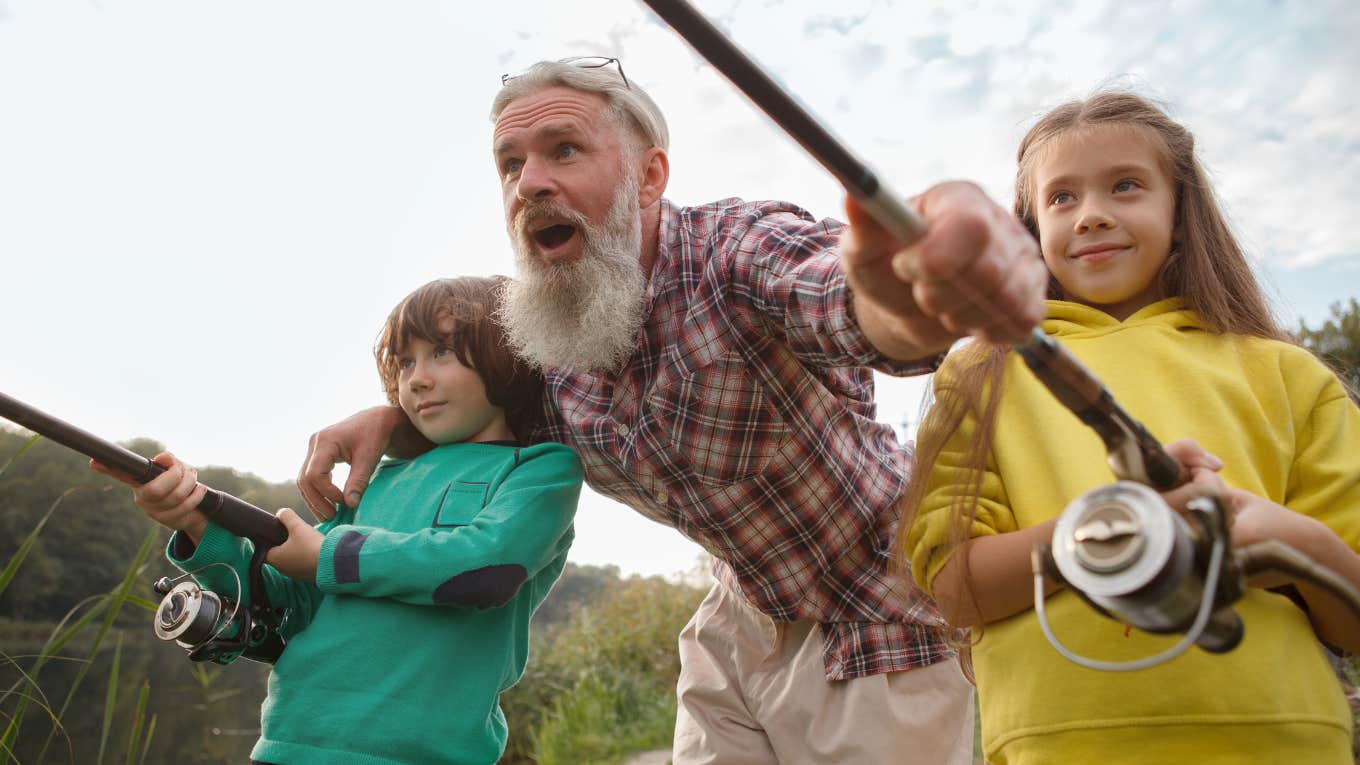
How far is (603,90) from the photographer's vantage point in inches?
105

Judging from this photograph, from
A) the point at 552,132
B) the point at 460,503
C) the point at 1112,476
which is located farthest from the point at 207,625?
the point at 1112,476

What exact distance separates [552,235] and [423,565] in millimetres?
960

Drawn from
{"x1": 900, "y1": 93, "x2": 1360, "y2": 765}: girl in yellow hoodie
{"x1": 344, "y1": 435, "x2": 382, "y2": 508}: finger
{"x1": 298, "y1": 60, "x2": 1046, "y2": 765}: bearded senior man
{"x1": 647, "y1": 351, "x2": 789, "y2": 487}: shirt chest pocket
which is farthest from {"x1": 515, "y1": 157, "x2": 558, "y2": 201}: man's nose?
{"x1": 900, "y1": 93, "x2": 1360, "y2": 765}: girl in yellow hoodie

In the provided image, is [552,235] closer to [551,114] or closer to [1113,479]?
[551,114]

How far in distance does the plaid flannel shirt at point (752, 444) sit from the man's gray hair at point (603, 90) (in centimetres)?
28

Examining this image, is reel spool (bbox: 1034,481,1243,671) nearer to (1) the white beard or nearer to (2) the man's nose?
(1) the white beard

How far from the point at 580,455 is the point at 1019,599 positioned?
4.37ft

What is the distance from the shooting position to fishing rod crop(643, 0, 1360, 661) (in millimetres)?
924

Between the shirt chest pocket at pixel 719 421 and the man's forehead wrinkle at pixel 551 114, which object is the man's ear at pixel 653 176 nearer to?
the man's forehead wrinkle at pixel 551 114

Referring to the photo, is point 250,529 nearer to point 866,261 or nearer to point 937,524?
point 937,524

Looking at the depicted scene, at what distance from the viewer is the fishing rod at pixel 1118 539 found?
3.03ft

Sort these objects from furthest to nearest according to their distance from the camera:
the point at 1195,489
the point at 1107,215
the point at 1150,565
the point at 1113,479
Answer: the point at 1107,215, the point at 1113,479, the point at 1195,489, the point at 1150,565

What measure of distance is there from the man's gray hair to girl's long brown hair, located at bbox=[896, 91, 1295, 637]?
1182 millimetres

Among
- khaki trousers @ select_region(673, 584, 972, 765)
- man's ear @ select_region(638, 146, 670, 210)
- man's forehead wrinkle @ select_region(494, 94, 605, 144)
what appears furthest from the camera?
man's ear @ select_region(638, 146, 670, 210)
